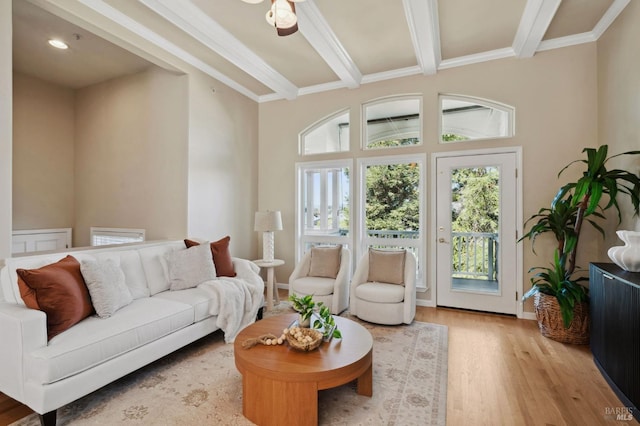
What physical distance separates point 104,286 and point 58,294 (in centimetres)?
31

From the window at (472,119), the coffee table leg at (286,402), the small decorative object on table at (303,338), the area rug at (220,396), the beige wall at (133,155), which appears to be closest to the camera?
the coffee table leg at (286,402)

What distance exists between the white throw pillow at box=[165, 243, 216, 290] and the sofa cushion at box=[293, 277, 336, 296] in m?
1.08

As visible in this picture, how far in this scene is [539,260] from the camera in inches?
145

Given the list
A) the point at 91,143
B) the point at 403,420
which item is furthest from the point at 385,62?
the point at 91,143

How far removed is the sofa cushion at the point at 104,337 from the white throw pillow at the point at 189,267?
1.19 ft

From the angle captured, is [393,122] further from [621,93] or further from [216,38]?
[216,38]

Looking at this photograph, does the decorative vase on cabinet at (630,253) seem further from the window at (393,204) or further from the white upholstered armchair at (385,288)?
the window at (393,204)

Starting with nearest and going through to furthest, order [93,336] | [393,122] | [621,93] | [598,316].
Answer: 1. [93,336]
2. [598,316]
3. [621,93]
4. [393,122]

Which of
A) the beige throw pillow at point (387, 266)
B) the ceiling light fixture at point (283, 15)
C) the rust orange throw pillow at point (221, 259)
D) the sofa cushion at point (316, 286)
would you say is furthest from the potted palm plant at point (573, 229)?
the rust orange throw pillow at point (221, 259)

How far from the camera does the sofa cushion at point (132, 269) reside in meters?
2.81

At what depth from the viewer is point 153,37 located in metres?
3.37

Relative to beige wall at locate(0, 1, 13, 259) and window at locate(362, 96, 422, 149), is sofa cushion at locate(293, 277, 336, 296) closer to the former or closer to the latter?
window at locate(362, 96, 422, 149)

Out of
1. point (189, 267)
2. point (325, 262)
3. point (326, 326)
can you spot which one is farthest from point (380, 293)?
point (189, 267)

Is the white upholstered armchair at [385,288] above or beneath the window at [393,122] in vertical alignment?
beneath
